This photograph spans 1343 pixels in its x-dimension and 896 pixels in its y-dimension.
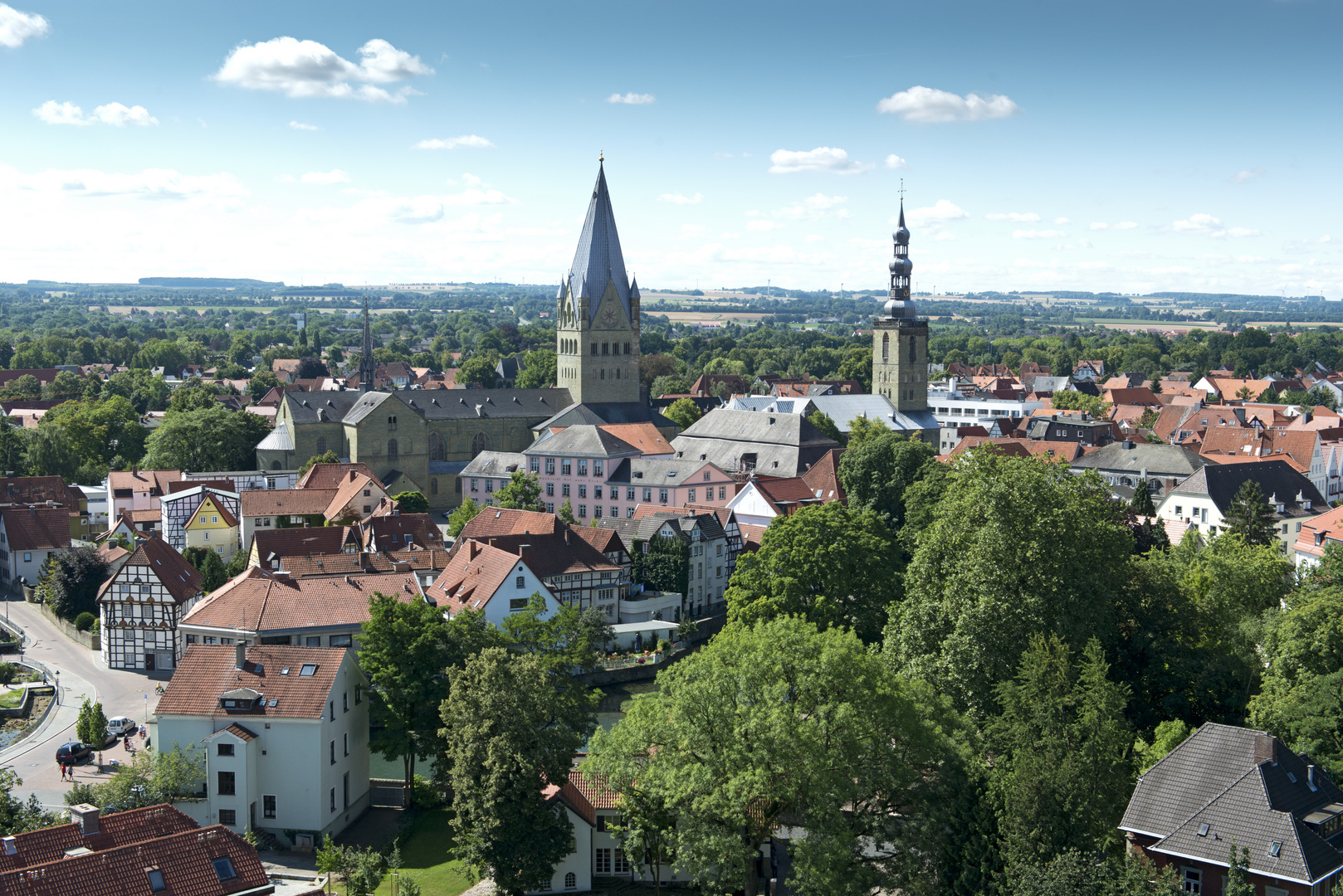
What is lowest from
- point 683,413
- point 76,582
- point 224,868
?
point 76,582

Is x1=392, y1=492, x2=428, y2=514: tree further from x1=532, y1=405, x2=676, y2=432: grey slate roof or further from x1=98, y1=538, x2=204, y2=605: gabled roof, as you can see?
x1=98, y1=538, x2=204, y2=605: gabled roof

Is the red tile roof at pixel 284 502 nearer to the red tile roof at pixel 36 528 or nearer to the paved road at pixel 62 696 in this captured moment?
the red tile roof at pixel 36 528

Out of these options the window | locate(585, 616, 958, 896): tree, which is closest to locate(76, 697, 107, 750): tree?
the window

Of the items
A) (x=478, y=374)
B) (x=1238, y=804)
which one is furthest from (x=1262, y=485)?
(x=478, y=374)

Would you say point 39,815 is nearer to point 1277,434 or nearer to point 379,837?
point 379,837

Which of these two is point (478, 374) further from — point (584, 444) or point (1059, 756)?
point (1059, 756)

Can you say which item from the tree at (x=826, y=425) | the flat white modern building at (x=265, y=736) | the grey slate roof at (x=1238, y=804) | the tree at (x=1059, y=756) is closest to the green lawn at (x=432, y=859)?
the flat white modern building at (x=265, y=736)

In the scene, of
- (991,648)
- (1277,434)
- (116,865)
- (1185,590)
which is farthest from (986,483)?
(1277,434)
